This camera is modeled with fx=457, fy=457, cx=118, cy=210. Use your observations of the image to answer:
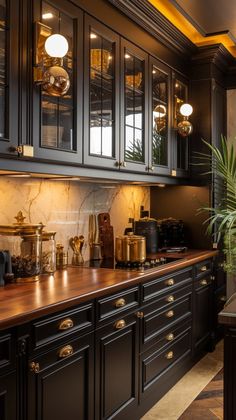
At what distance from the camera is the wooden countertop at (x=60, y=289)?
71.9 inches

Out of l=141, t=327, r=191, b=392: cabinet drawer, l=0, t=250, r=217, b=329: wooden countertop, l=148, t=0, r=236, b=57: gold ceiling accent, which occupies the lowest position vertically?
l=141, t=327, r=191, b=392: cabinet drawer

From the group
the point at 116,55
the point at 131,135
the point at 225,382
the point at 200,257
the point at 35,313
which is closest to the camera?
the point at 35,313

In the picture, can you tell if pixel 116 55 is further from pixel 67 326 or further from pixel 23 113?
pixel 67 326

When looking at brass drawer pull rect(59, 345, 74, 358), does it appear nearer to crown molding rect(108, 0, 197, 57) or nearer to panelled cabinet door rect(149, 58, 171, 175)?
panelled cabinet door rect(149, 58, 171, 175)

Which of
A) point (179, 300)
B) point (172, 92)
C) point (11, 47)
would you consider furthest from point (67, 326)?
point (172, 92)

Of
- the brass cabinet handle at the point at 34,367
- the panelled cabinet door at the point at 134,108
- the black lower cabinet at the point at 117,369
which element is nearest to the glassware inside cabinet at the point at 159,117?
the panelled cabinet door at the point at 134,108

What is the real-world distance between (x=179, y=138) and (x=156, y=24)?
1.06 m

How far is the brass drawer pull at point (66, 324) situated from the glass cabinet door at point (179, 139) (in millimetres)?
2227

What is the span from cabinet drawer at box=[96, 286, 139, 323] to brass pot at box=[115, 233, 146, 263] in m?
0.41

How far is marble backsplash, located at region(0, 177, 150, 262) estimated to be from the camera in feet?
8.91

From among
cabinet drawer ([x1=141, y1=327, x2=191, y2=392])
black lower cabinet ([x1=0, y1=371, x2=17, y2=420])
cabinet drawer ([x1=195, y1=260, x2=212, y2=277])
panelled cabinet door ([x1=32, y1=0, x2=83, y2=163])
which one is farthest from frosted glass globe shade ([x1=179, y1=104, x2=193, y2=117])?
black lower cabinet ([x1=0, y1=371, x2=17, y2=420])

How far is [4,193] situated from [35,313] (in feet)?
3.28

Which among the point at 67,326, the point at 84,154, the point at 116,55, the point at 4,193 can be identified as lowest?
the point at 67,326

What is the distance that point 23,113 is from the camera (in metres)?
2.16
